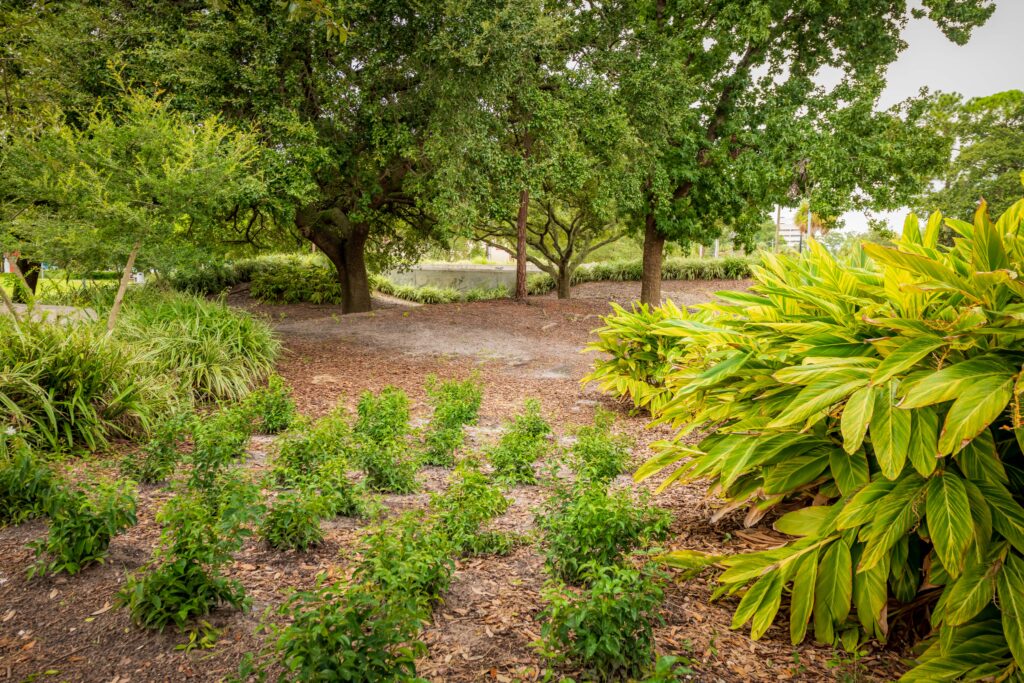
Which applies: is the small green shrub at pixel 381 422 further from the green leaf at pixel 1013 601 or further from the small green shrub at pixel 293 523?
the green leaf at pixel 1013 601

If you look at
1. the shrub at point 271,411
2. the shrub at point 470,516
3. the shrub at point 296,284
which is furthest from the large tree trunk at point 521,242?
the shrub at point 470,516

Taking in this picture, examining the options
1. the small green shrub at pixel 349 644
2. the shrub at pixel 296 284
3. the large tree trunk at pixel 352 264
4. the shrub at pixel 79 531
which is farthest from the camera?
the shrub at pixel 296 284

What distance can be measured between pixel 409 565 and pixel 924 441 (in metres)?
1.74

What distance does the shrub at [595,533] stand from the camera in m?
2.49

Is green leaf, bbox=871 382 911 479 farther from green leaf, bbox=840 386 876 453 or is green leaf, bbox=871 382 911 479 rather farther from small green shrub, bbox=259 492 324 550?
small green shrub, bbox=259 492 324 550

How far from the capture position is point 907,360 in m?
1.94

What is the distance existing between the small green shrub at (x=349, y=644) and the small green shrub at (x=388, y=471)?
67.7 inches

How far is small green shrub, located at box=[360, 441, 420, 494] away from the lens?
3.58 m

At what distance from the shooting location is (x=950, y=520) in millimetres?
1827

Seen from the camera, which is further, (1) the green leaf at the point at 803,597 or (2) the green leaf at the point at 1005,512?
(1) the green leaf at the point at 803,597

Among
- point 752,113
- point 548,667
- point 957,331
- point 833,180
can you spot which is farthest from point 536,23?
point 548,667

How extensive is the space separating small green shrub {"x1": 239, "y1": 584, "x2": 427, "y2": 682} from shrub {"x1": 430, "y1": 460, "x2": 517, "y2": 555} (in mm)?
823

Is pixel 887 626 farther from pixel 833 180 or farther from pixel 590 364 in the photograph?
pixel 833 180

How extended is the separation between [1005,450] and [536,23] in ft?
26.6
